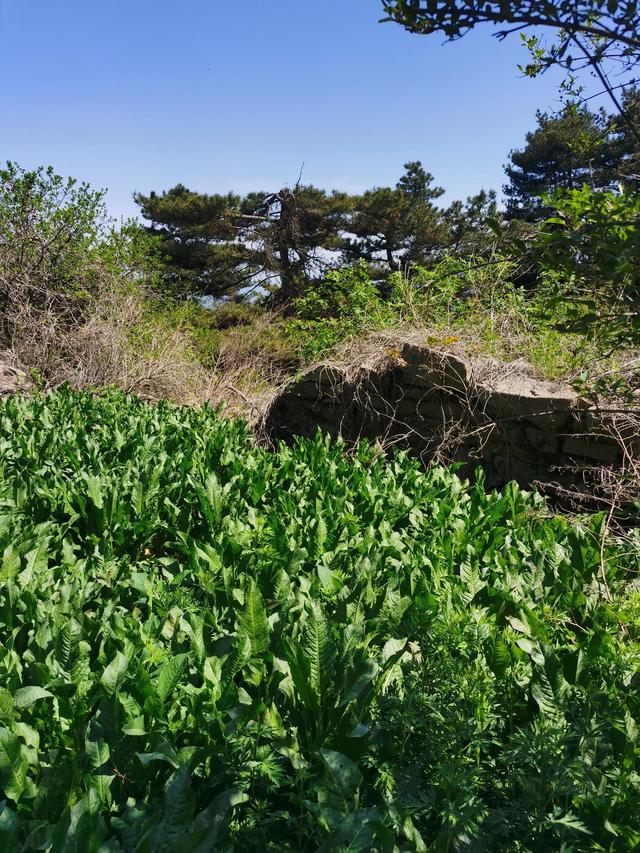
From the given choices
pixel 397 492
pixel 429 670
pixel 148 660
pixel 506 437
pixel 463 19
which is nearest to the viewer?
pixel 463 19

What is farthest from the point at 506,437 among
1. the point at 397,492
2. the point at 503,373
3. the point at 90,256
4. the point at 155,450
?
the point at 90,256

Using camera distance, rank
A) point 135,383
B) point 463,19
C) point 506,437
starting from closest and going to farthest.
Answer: point 463,19, point 506,437, point 135,383

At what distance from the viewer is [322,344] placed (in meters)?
10.4

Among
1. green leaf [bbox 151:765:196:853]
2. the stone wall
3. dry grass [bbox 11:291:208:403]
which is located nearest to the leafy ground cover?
green leaf [bbox 151:765:196:853]

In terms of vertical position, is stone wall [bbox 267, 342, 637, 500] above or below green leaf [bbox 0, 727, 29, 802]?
above

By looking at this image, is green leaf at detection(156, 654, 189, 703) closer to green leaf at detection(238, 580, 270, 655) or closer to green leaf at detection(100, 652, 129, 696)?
green leaf at detection(100, 652, 129, 696)

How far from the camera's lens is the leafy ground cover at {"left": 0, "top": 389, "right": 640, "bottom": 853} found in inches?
64.1

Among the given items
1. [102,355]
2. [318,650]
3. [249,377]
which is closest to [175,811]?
[318,650]

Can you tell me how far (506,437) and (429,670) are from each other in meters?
4.84

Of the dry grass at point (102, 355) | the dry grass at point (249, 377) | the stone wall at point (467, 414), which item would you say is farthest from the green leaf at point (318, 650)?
the dry grass at point (102, 355)

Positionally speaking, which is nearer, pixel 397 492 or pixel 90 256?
pixel 397 492

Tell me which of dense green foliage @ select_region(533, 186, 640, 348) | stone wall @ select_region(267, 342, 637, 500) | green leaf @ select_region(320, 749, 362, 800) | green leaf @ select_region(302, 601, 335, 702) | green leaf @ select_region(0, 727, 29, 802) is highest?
dense green foliage @ select_region(533, 186, 640, 348)

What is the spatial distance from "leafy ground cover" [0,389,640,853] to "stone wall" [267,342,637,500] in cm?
241

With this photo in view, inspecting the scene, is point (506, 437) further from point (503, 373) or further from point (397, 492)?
point (397, 492)
